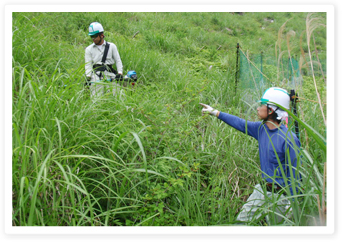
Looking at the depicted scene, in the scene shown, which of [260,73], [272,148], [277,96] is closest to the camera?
[272,148]

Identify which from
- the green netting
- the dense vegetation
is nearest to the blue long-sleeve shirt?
the dense vegetation

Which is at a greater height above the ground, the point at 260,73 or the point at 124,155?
the point at 260,73

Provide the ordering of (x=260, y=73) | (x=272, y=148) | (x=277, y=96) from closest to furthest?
(x=272, y=148) → (x=277, y=96) → (x=260, y=73)

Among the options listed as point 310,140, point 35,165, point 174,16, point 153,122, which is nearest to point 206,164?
point 153,122

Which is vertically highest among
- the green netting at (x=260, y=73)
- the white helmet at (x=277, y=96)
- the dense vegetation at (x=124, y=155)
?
the green netting at (x=260, y=73)

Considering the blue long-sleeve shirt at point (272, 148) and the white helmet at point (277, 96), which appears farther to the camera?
the white helmet at point (277, 96)

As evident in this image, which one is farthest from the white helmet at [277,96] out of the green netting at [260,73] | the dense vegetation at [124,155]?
the green netting at [260,73]

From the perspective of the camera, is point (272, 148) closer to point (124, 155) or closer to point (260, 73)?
point (124, 155)

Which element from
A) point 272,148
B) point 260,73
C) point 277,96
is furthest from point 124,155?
point 260,73

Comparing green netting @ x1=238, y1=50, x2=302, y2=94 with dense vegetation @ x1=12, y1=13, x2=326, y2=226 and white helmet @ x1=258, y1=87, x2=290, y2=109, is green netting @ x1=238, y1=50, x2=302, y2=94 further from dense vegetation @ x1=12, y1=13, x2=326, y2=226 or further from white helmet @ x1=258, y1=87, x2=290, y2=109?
white helmet @ x1=258, y1=87, x2=290, y2=109

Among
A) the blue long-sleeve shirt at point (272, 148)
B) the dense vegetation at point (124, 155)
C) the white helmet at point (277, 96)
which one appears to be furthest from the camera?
the white helmet at point (277, 96)

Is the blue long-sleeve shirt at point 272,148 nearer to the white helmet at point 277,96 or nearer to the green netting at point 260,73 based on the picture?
the white helmet at point 277,96

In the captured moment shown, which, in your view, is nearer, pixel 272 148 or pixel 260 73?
pixel 272 148
